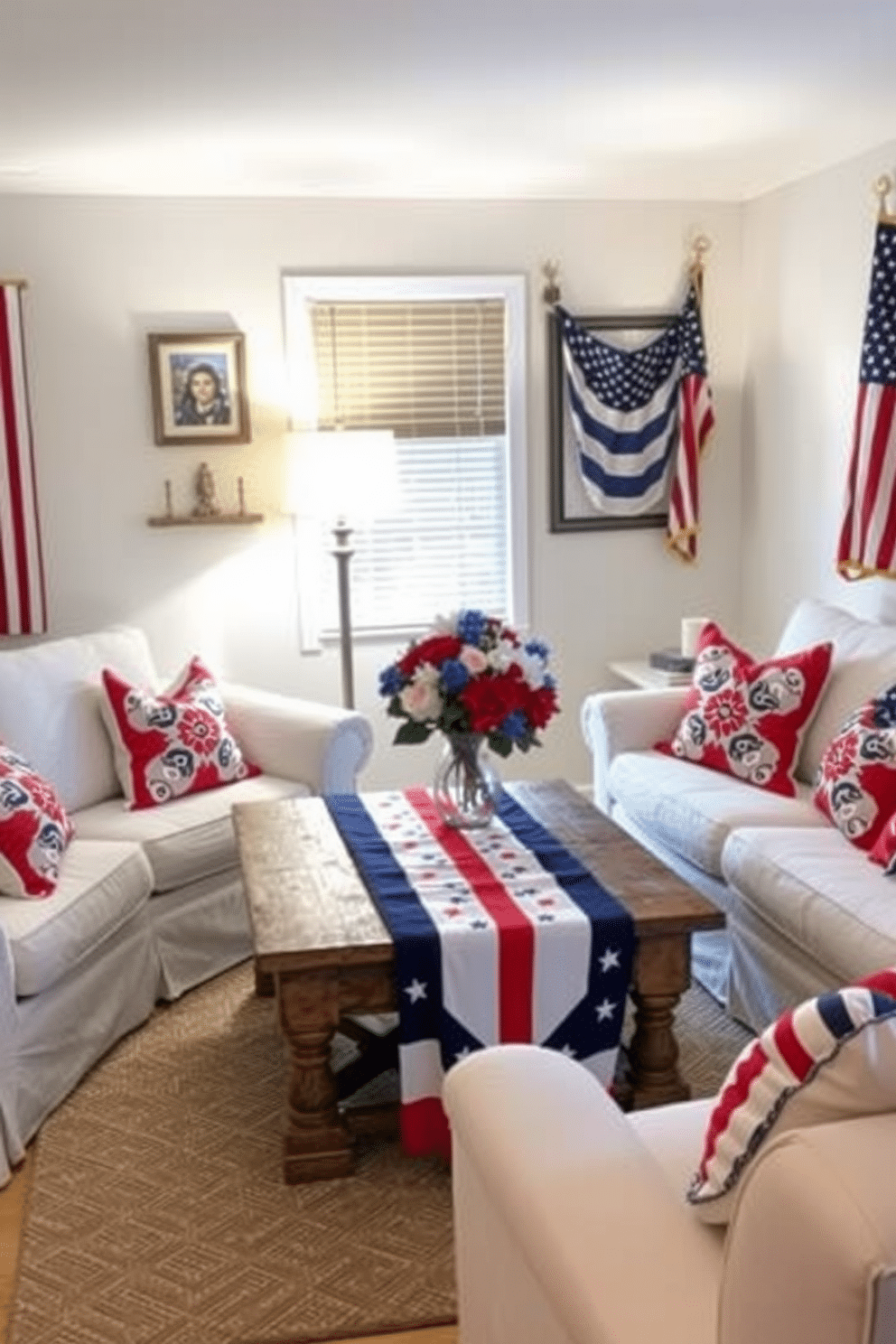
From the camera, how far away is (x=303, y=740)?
149 inches

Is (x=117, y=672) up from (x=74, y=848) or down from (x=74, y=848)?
up

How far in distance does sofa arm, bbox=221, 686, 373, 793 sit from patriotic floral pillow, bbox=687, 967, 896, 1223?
244 centimetres

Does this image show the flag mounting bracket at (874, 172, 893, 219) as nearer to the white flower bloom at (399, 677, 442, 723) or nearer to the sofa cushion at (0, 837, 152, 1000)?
the white flower bloom at (399, 677, 442, 723)

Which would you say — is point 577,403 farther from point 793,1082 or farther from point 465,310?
point 793,1082

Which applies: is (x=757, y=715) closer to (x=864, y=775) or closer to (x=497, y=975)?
(x=864, y=775)

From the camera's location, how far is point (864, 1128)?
3.77ft

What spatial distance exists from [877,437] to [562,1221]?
9.90 ft

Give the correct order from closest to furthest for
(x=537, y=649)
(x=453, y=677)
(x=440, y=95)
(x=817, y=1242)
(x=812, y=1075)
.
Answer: (x=817, y=1242) < (x=812, y=1075) < (x=453, y=677) < (x=537, y=649) < (x=440, y=95)

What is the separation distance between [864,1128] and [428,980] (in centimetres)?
139

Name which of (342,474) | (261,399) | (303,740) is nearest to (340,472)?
(342,474)

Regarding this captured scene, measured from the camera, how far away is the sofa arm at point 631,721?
153 inches

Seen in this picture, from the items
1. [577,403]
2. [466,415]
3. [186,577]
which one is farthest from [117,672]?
[577,403]

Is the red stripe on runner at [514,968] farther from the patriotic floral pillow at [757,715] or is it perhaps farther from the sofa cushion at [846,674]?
the sofa cushion at [846,674]

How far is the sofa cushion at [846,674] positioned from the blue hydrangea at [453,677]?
1.26 meters
